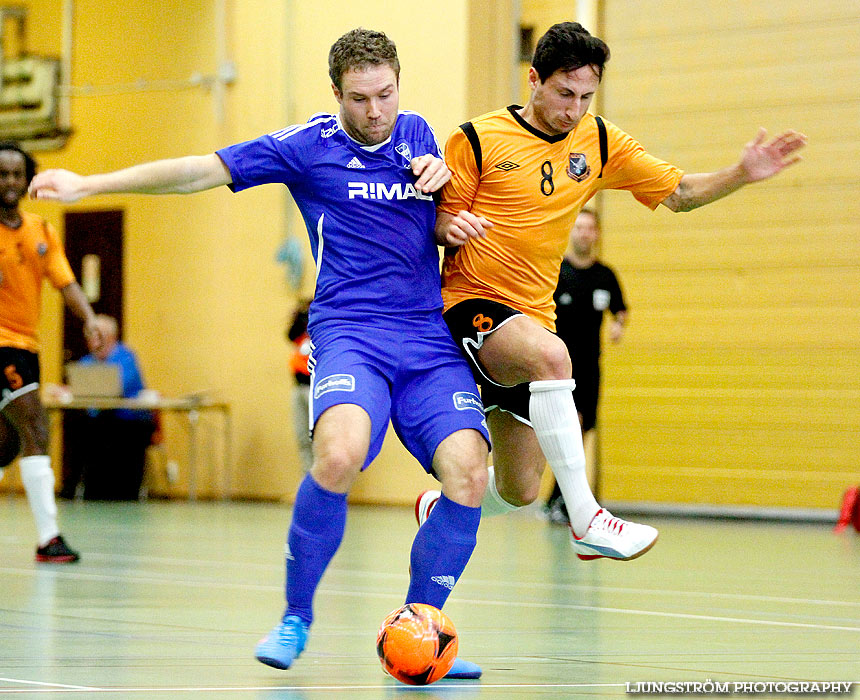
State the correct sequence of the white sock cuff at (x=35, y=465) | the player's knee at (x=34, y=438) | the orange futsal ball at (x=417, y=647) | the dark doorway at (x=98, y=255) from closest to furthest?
1. the orange futsal ball at (x=417, y=647)
2. the player's knee at (x=34, y=438)
3. the white sock cuff at (x=35, y=465)
4. the dark doorway at (x=98, y=255)

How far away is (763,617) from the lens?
5969 millimetres

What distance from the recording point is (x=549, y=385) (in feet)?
16.5

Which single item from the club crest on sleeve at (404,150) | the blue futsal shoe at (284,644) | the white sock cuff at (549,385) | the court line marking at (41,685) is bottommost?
the court line marking at (41,685)

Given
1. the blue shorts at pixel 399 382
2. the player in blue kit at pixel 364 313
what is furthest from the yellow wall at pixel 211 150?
the blue shorts at pixel 399 382

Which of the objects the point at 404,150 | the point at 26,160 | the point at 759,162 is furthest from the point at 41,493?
the point at 759,162

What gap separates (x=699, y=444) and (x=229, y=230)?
19.3ft

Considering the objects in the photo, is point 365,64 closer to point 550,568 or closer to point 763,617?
point 763,617

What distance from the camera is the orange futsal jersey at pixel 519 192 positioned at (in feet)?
16.9

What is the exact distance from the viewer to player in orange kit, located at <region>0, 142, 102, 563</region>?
8.21 m

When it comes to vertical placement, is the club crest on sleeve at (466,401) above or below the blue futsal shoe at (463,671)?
above

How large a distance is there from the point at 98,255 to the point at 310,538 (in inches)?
521

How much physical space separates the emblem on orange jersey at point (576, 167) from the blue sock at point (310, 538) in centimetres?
156

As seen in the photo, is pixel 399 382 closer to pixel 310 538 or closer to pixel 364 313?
pixel 364 313

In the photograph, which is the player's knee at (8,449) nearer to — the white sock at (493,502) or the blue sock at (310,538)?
the white sock at (493,502)
